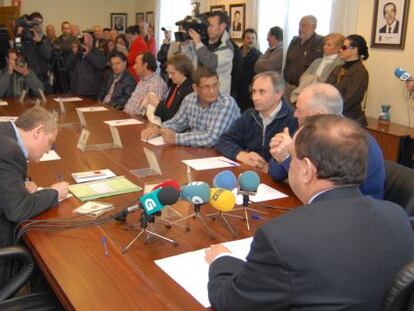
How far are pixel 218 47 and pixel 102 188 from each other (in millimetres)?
2838

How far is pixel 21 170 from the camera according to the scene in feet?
5.91

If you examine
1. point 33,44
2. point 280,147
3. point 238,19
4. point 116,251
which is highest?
point 238,19

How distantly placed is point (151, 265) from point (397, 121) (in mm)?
3877

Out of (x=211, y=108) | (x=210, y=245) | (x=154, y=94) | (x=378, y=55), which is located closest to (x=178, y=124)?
(x=211, y=108)

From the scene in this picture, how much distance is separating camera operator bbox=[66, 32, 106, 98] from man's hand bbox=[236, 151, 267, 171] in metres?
3.48

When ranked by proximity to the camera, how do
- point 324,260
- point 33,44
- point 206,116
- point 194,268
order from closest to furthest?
point 324,260, point 194,268, point 206,116, point 33,44

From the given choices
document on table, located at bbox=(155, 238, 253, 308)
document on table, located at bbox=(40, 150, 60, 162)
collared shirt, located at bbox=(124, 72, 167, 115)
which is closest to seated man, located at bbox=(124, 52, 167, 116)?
collared shirt, located at bbox=(124, 72, 167, 115)

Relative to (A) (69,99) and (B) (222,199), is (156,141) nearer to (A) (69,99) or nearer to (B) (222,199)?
(B) (222,199)

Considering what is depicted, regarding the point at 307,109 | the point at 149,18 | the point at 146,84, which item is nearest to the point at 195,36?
the point at 146,84

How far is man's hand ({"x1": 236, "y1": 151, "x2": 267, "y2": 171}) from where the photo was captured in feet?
8.46

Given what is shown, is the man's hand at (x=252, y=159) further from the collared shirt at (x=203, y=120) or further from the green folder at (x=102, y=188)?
the green folder at (x=102, y=188)

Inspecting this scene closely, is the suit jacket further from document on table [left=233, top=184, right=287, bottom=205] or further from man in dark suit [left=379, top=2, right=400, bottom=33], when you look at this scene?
man in dark suit [left=379, top=2, right=400, bottom=33]

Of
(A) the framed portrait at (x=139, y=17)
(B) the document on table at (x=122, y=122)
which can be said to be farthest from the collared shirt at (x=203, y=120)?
(A) the framed portrait at (x=139, y=17)

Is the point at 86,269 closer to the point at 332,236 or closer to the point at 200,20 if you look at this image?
the point at 332,236
